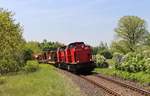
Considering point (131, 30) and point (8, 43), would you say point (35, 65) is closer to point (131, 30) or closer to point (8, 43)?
point (8, 43)

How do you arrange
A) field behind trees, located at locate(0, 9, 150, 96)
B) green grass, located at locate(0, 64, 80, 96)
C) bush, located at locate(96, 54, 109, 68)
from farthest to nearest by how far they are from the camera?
bush, located at locate(96, 54, 109, 68), field behind trees, located at locate(0, 9, 150, 96), green grass, located at locate(0, 64, 80, 96)

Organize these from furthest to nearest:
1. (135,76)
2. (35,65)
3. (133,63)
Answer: (35,65) → (133,63) → (135,76)

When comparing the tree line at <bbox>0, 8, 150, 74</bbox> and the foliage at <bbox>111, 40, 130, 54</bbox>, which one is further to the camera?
the foliage at <bbox>111, 40, 130, 54</bbox>

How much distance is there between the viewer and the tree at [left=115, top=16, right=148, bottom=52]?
340ft

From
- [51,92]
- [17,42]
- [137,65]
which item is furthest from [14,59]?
[51,92]

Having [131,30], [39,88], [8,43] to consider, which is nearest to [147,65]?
[39,88]

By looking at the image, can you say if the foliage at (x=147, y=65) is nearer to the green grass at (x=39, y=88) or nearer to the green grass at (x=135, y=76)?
the green grass at (x=135, y=76)

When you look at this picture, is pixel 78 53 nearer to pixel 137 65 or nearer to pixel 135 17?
pixel 137 65

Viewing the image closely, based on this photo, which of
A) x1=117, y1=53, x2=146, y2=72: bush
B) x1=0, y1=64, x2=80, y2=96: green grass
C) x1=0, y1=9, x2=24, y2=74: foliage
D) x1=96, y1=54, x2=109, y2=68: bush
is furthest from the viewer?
x1=96, y1=54, x2=109, y2=68: bush

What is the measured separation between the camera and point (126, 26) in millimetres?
108062

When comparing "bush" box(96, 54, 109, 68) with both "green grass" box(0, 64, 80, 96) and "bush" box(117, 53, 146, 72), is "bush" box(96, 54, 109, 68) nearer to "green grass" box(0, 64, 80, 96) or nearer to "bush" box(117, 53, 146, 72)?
"bush" box(117, 53, 146, 72)

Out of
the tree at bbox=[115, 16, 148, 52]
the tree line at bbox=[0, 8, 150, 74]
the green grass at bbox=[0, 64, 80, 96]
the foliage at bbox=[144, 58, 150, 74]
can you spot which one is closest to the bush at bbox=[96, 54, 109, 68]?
the tree line at bbox=[0, 8, 150, 74]

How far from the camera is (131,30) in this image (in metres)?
107

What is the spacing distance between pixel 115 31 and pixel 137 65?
72.8 m
